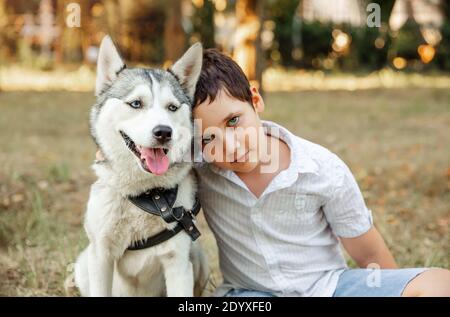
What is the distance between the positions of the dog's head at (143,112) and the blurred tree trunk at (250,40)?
5.96m

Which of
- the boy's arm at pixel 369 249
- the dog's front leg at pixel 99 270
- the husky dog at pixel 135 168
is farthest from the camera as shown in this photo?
the boy's arm at pixel 369 249

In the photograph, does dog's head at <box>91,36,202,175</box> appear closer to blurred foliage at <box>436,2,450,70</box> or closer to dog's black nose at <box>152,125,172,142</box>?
dog's black nose at <box>152,125,172,142</box>

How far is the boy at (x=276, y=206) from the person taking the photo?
255 cm

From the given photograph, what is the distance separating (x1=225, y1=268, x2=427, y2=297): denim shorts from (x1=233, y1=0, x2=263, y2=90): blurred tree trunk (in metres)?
5.92

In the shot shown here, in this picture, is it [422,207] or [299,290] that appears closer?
[299,290]

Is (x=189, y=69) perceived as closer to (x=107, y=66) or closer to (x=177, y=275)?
(x=107, y=66)

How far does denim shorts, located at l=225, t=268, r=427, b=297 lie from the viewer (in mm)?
2559

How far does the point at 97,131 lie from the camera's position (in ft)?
8.20

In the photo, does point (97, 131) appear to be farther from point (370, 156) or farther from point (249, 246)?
point (370, 156)

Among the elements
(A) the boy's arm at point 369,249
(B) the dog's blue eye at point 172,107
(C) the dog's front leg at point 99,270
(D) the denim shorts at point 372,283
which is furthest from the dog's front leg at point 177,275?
(A) the boy's arm at point 369,249

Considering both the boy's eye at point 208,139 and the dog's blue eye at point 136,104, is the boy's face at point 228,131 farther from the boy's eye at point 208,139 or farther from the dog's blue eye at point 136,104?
the dog's blue eye at point 136,104

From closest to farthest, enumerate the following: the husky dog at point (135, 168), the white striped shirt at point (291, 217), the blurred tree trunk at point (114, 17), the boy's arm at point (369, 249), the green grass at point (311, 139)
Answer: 1. the husky dog at point (135, 168)
2. the white striped shirt at point (291, 217)
3. the boy's arm at point (369, 249)
4. the green grass at point (311, 139)
5. the blurred tree trunk at point (114, 17)

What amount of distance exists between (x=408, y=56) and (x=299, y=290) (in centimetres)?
1339
